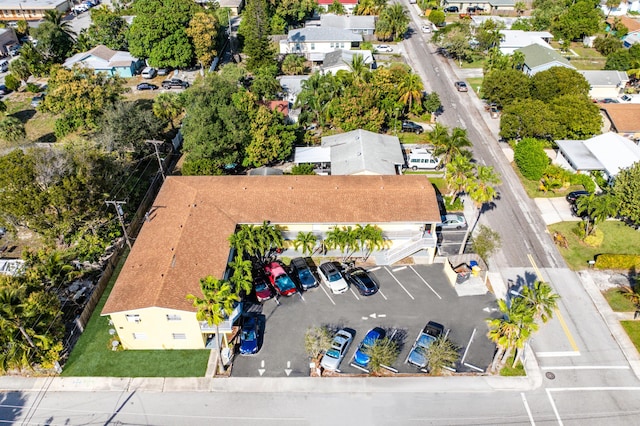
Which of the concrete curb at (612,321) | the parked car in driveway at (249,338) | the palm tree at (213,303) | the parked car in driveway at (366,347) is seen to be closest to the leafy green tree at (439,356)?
the parked car in driveway at (366,347)

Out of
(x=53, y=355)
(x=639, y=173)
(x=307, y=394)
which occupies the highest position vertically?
(x=639, y=173)

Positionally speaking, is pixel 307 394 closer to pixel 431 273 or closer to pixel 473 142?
pixel 431 273

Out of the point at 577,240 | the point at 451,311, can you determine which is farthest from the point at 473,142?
the point at 451,311

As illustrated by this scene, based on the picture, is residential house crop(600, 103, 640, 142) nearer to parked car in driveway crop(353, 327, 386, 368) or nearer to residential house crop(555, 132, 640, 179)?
residential house crop(555, 132, 640, 179)

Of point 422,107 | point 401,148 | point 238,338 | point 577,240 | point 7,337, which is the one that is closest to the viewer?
point 7,337

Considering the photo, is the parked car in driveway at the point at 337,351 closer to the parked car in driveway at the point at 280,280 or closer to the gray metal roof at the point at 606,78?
the parked car in driveway at the point at 280,280

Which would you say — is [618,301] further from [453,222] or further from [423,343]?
[423,343]

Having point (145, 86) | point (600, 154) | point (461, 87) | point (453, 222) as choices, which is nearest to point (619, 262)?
point (453, 222)
